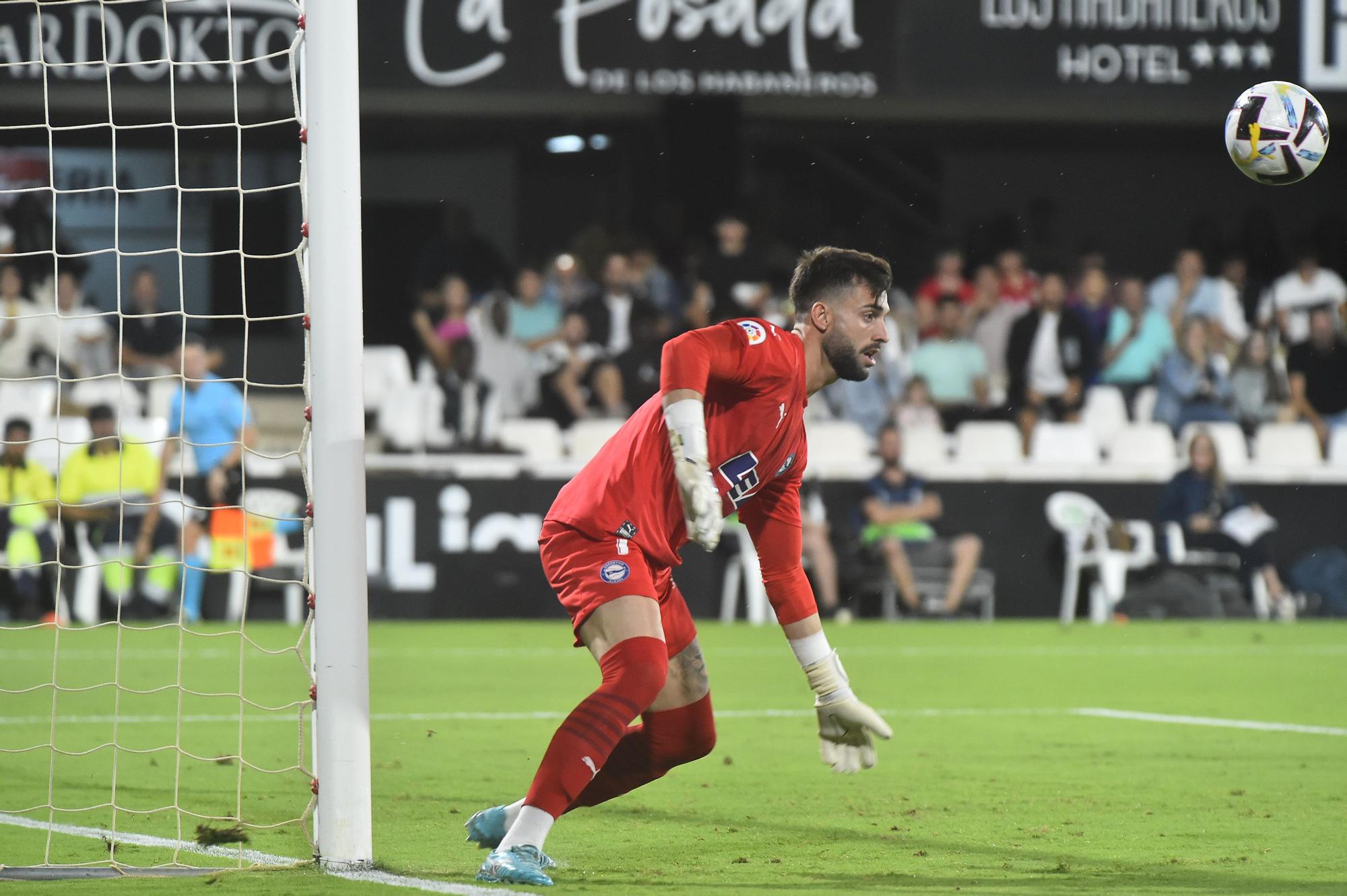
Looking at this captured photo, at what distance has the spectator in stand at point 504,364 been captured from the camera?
52.6 ft

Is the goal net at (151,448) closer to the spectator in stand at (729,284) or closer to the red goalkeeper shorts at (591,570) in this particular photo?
the red goalkeeper shorts at (591,570)

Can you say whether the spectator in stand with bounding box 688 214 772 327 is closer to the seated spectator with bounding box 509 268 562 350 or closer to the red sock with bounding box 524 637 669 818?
the seated spectator with bounding box 509 268 562 350

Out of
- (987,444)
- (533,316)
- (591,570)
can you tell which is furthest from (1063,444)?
(591,570)

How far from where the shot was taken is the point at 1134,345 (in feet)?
54.8

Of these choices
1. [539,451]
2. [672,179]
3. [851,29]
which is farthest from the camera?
[672,179]

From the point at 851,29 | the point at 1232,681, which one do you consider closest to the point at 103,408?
the point at 851,29

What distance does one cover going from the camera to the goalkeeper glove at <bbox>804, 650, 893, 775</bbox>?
5027 millimetres

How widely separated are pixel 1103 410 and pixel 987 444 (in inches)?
Result: 51.3

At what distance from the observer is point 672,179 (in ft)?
60.2

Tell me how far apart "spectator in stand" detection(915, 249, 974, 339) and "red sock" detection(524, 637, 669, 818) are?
40.3 ft

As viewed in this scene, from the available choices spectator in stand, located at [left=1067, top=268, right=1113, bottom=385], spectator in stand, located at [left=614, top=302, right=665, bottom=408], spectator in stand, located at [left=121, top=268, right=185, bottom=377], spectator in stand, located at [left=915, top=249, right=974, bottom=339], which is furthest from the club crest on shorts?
spectator in stand, located at [left=1067, top=268, right=1113, bottom=385]

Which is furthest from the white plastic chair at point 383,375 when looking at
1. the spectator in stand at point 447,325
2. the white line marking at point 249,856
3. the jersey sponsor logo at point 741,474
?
the jersey sponsor logo at point 741,474

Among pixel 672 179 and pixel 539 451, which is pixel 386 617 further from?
pixel 672 179

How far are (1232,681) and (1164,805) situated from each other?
484 centimetres
